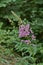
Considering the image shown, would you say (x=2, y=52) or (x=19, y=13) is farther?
(x=19, y=13)

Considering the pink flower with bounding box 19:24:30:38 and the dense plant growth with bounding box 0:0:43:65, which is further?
the dense plant growth with bounding box 0:0:43:65

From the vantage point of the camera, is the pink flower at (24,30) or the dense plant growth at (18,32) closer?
the pink flower at (24,30)

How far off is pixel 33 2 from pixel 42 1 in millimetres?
407

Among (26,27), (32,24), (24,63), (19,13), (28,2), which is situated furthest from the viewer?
(28,2)

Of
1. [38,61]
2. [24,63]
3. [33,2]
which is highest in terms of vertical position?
[33,2]

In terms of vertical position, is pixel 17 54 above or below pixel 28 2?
below

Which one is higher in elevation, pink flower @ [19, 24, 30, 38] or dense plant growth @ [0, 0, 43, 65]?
pink flower @ [19, 24, 30, 38]

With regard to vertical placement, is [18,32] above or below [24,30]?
below

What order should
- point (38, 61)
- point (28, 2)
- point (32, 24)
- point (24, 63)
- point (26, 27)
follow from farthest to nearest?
1. point (28, 2)
2. point (32, 24)
3. point (38, 61)
4. point (24, 63)
5. point (26, 27)

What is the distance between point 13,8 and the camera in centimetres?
553

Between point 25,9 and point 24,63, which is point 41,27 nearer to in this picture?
point 25,9

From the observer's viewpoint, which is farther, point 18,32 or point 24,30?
point 18,32

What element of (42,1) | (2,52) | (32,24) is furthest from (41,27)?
(2,52)

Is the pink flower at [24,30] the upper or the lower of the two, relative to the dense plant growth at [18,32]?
upper
